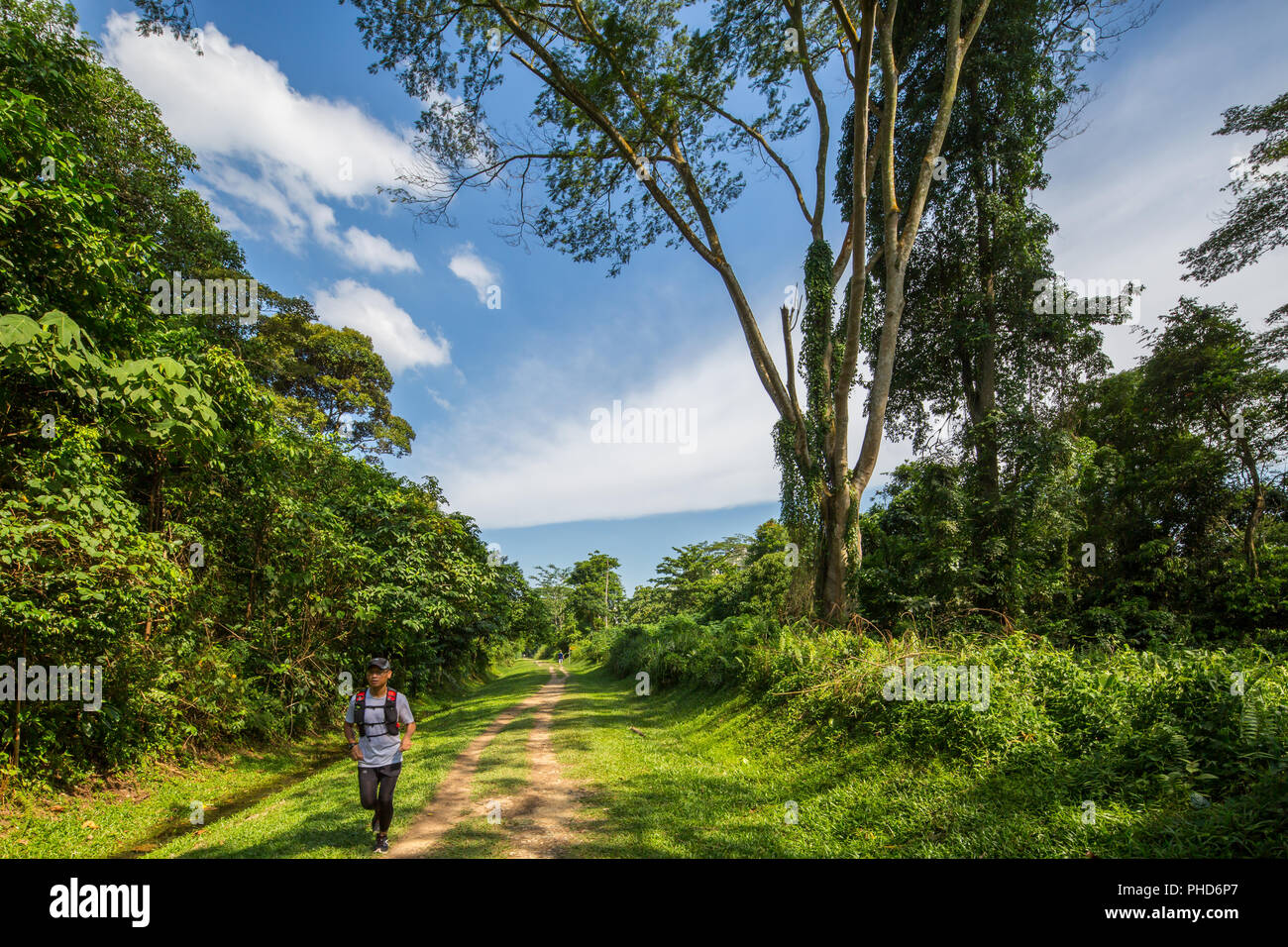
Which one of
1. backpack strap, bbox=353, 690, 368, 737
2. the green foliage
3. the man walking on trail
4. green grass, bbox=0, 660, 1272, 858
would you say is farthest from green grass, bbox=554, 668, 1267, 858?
the green foliage

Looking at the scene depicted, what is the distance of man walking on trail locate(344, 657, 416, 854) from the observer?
4.36m

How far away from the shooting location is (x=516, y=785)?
6367mm

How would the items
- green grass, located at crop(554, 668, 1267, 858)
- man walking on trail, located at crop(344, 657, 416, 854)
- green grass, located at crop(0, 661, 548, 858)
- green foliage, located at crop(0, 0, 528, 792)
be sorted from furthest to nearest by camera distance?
green foliage, located at crop(0, 0, 528, 792) < green grass, located at crop(0, 661, 548, 858) < man walking on trail, located at crop(344, 657, 416, 854) < green grass, located at crop(554, 668, 1267, 858)

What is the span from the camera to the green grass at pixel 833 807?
139 inches

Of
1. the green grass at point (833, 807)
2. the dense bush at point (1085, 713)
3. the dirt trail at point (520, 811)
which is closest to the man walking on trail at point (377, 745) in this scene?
the dirt trail at point (520, 811)

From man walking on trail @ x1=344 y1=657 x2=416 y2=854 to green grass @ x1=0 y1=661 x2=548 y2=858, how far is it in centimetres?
36

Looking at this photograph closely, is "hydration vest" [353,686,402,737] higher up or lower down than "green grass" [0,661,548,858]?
higher up

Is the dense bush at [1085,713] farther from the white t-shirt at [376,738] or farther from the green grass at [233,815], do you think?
the green grass at [233,815]

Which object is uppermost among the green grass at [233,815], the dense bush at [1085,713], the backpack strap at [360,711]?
the backpack strap at [360,711]

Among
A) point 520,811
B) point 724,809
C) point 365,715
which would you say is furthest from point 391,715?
point 724,809

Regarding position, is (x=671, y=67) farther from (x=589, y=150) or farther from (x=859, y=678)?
(x=859, y=678)

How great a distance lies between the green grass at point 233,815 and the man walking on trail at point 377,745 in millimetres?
357

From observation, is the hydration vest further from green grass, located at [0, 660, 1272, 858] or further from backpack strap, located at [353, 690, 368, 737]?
green grass, located at [0, 660, 1272, 858]

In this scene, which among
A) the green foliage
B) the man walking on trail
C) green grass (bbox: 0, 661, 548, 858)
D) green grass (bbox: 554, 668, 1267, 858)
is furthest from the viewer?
the green foliage
